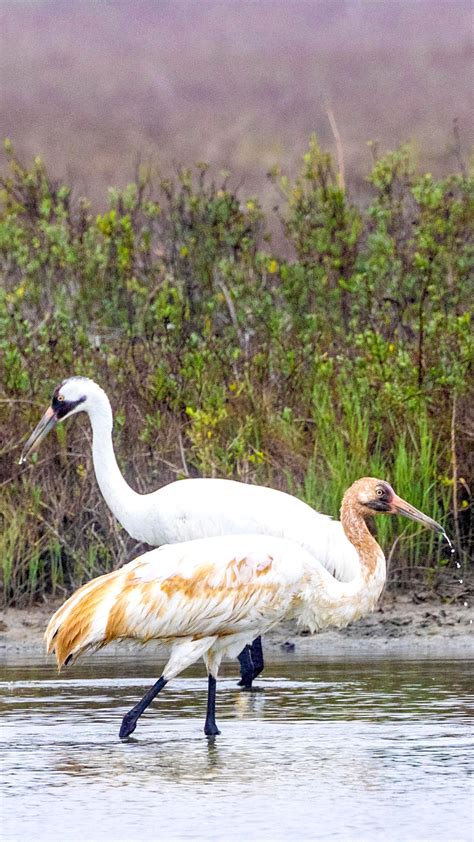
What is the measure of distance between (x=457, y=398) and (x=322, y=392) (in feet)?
3.13

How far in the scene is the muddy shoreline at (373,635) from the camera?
9648 mm

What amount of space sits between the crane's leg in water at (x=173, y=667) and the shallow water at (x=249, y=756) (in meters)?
0.08

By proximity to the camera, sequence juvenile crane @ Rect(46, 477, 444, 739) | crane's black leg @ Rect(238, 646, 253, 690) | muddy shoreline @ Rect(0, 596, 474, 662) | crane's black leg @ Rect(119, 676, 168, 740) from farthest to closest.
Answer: muddy shoreline @ Rect(0, 596, 474, 662), crane's black leg @ Rect(238, 646, 253, 690), juvenile crane @ Rect(46, 477, 444, 739), crane's black leg @ Rect(119, 676, 168, 740)

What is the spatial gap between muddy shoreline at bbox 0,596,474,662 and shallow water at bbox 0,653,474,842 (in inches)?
24.3

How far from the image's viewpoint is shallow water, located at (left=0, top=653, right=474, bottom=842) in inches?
211

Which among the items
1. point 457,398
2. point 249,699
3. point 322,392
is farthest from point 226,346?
point 249,699

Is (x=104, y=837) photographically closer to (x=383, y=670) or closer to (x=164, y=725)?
(x=164, y=725)

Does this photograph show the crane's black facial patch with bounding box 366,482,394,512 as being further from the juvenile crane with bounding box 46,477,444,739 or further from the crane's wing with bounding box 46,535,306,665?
the crane's wing with bounding box 46,535,306,665

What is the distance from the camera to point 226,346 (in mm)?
12297

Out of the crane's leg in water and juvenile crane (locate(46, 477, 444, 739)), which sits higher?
juvenile crane (locate(46, 477, 444, 739))

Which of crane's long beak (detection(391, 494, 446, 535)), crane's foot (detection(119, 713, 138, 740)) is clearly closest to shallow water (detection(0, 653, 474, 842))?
crane's foot (detection(119, 713, 138, 740))

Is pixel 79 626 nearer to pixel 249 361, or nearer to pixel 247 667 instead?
pixel 247 667

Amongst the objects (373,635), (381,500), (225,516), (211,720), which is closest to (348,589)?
(381,500)

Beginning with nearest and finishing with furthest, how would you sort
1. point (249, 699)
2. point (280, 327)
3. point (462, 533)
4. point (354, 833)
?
point (354, 833) → point (249, 699) → point (462, 533) → point (280, 327)
